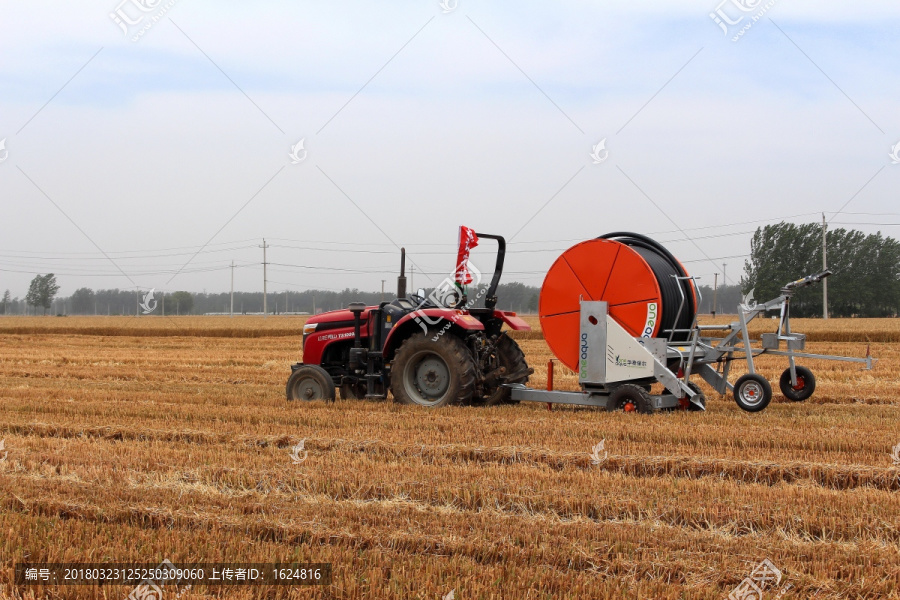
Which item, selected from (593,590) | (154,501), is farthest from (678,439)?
(154,501)

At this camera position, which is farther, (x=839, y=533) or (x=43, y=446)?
(x=43, y=446)

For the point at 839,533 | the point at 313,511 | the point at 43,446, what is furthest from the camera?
the point at 43,446

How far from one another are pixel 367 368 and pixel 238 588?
7.13 metres

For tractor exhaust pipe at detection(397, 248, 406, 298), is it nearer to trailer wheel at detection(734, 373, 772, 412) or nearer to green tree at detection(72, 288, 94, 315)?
trailer wheel at detection(734, 373, 772, 412)

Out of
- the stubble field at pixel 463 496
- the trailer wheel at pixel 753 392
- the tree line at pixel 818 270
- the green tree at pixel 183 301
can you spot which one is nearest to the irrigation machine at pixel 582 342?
the trailer wheel at pixel 753 392

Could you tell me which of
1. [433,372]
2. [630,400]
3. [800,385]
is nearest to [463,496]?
[630,400]

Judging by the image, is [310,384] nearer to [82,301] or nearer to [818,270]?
[818,270]

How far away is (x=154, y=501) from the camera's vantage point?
5.81m

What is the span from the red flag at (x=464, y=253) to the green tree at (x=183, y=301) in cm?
8673

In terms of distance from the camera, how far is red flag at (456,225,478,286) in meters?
10.6

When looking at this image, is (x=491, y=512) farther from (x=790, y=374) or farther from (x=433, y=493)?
(x=790, y=374)

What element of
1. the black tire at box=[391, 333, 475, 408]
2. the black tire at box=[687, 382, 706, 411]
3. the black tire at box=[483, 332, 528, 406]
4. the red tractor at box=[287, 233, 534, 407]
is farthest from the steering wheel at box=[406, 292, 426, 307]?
the black tire at box=[687, 382, 706, 411]

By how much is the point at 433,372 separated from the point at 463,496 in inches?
190

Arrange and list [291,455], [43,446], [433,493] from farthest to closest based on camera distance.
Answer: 1. [43,446]
2. [291,455]
3. [433,493]
